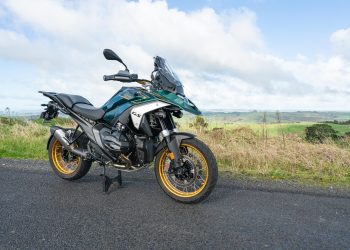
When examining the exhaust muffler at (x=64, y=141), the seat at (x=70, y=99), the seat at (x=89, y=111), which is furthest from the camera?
the seat at (x=70, y=99)

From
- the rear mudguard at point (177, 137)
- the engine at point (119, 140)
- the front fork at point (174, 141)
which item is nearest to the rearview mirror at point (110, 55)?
the engine at point (119, 140)

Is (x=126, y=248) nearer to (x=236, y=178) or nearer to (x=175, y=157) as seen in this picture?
(x=175, y=157)

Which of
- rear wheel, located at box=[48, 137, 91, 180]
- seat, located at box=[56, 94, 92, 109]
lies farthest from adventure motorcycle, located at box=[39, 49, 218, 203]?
rear wheel, located at box=[48, 137, 91, 180]

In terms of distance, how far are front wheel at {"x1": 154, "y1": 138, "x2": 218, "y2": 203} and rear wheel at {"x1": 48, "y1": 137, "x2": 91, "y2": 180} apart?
151 centimetres

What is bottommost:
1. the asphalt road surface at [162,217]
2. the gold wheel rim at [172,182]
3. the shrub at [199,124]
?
the asphalt road surface at [162,217]

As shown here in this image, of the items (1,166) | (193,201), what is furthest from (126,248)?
(1,166)

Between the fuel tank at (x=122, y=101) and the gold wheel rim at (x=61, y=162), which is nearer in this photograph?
the fuel tank at (x=122, y=101)

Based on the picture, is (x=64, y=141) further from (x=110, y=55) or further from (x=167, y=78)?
(x=167, y=78)

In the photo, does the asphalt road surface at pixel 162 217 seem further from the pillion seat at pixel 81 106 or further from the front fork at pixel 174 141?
the pillion seat at pixel 81 106

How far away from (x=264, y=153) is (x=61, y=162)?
4.26 metres

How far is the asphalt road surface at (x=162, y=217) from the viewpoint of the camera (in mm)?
3508

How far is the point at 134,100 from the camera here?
4988 millimetres

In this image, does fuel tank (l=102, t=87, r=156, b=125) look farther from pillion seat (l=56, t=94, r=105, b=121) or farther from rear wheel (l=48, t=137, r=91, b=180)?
rear wheel (l=48, t=137, r=91, b=180)

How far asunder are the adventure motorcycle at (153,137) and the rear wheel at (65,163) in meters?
0.30
